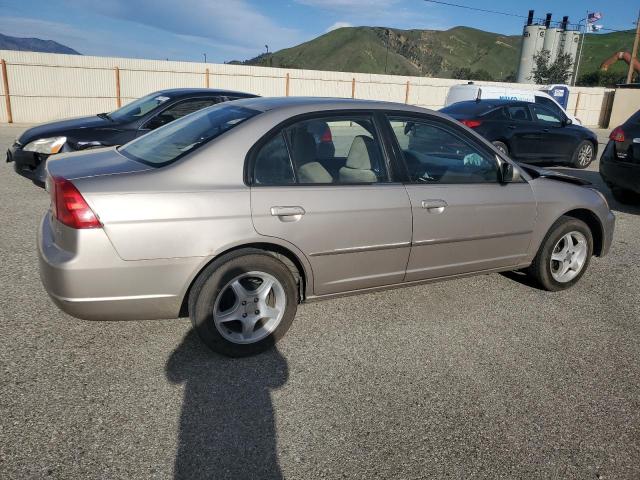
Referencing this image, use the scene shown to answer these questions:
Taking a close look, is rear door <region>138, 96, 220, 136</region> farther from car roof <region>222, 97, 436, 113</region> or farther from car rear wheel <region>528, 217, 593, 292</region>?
car rear wheel <region>528, 217, 593, 292</region>

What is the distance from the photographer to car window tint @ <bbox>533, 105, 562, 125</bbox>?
11477mm

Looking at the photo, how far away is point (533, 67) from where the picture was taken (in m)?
59.2

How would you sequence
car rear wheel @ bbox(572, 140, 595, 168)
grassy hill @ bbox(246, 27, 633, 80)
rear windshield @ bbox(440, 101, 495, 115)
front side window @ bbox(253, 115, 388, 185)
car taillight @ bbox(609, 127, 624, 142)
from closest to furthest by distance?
front side window @ bbox(253, 115, 388, 185) < car taillight @ bbox(609, 127, 624, 142) < rear windshield @ bbox(440, 101, 495, 115) < car rear wheel @ bbox(572, 140, 595, 168) < grassy hill @ bbox(246, 27, 633, 80)

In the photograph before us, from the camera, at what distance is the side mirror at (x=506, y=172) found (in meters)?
3.96

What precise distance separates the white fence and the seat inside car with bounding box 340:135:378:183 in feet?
59.9

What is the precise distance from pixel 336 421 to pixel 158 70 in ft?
66.1

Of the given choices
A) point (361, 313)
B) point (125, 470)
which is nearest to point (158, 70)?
point (361, 313)

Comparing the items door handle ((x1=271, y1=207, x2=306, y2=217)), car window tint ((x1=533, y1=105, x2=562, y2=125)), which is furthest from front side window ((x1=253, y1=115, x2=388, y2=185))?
car window tint ((x1=533, y1=105, x2=562, y2=125))

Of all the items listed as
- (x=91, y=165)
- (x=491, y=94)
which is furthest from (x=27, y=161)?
(x=491, y=94)

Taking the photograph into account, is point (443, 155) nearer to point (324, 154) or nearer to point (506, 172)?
point (506, 172)

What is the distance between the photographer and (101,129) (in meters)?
6.78

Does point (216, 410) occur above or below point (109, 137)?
below

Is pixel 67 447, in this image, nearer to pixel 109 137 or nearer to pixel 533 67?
pixel 109 137

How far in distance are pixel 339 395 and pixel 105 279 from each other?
1444 mm
